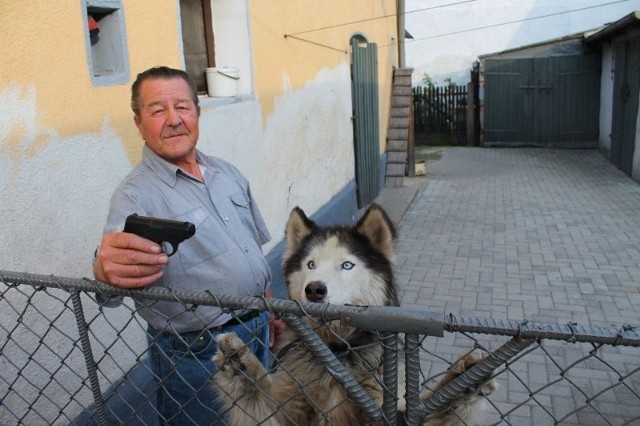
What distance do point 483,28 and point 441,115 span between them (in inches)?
188

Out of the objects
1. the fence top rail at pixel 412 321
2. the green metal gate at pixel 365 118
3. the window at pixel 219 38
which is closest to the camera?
the fence top rail at pixel 412 321

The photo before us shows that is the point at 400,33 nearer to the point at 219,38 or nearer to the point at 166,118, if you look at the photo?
the point at 219,38

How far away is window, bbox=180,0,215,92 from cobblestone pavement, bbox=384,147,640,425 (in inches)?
98.4

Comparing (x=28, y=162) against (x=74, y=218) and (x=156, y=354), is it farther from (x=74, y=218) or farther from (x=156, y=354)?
(x=156, y=354)

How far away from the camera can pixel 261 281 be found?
2.48 meters

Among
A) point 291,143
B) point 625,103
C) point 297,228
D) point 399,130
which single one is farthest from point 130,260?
point 625,103

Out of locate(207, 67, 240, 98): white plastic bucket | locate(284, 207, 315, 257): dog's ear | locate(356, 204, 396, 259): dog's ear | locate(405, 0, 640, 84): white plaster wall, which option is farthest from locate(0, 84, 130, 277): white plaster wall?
locate(405, 0, 640, 84): white plaster wall

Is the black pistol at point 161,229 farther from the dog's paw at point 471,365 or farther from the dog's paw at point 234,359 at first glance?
the dog's paw at point 471,365

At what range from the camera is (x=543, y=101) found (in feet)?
54.4

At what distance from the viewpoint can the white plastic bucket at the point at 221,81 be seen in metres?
4.70

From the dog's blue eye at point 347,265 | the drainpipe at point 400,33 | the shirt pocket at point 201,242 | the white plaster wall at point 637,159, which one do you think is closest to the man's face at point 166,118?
the shirt pocket at point 201,242

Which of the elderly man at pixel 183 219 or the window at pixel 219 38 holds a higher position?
the window at pixel 219 38

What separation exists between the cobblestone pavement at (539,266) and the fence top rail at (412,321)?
1.01 meters

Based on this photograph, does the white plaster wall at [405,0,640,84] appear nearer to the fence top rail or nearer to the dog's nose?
the dog's nose
